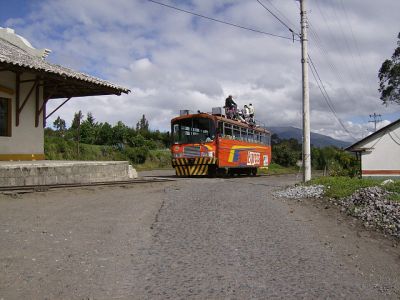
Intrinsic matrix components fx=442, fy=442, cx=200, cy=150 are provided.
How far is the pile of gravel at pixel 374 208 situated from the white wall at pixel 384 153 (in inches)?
619

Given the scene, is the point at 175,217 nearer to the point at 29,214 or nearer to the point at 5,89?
the point at 29,214

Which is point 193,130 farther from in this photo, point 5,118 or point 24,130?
point 5,118

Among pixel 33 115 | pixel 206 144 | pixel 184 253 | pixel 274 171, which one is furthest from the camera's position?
pixel 274 171

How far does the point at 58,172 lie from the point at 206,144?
30.2ft

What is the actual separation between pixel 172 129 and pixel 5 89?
9.16 metres

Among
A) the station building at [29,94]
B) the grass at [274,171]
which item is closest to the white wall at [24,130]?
the station building at [29,94]

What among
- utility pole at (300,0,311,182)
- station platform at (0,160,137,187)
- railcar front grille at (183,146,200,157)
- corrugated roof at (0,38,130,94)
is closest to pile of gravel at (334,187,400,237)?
utility pole at (300,0,311,182)

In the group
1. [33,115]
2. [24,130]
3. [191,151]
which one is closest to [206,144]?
[191,151]

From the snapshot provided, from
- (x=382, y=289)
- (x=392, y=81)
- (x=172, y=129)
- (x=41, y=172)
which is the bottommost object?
(x=382, y=289)

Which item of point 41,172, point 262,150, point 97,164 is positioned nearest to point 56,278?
point 41,172

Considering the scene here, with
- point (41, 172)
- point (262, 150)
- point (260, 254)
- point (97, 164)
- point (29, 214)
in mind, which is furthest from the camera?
point (262, 150)

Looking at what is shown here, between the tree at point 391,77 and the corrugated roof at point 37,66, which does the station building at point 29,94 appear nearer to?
the corrugated roof at point 37,66

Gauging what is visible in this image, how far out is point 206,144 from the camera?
2161 centimetres

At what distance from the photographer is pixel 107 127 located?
47.1 meters
